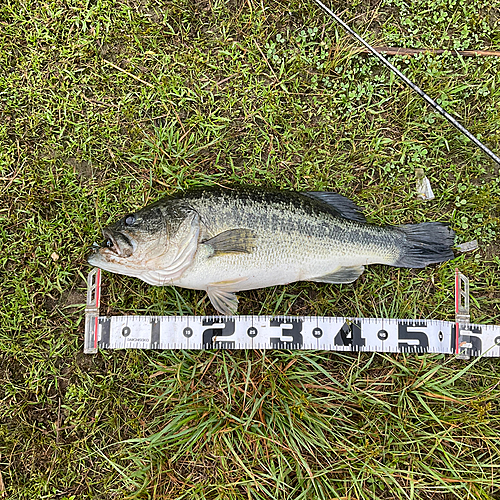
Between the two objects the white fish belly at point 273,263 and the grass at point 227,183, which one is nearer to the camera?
the white fish belly at point 273,263

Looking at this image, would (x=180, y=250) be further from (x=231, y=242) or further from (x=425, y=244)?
(x=425, y=244)

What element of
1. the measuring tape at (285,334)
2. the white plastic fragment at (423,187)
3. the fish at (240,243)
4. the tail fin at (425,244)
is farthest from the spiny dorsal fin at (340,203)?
the measuring tape at (285,334)

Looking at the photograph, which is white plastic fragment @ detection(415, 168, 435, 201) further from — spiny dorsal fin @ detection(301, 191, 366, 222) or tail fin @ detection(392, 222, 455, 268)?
spiny dorsal fin @ detection(301, 191, 366, 222)

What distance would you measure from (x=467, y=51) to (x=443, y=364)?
2858mm

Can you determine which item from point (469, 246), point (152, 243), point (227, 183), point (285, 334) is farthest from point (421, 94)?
point (152, 243)

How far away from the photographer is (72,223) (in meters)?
3.23

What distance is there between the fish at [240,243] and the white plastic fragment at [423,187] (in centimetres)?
54

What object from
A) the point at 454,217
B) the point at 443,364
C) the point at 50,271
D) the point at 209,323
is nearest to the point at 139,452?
the point at 209,323

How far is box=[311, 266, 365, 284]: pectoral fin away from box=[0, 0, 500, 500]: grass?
0.23 metres

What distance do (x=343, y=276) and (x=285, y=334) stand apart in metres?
0.68

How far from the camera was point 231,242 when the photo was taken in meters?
2.63

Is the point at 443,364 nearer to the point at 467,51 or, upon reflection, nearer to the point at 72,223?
the point at 467,51

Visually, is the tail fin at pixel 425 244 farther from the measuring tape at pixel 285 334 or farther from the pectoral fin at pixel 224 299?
the pectoral fin at pixel 224 299

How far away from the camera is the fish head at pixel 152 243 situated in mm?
2594
